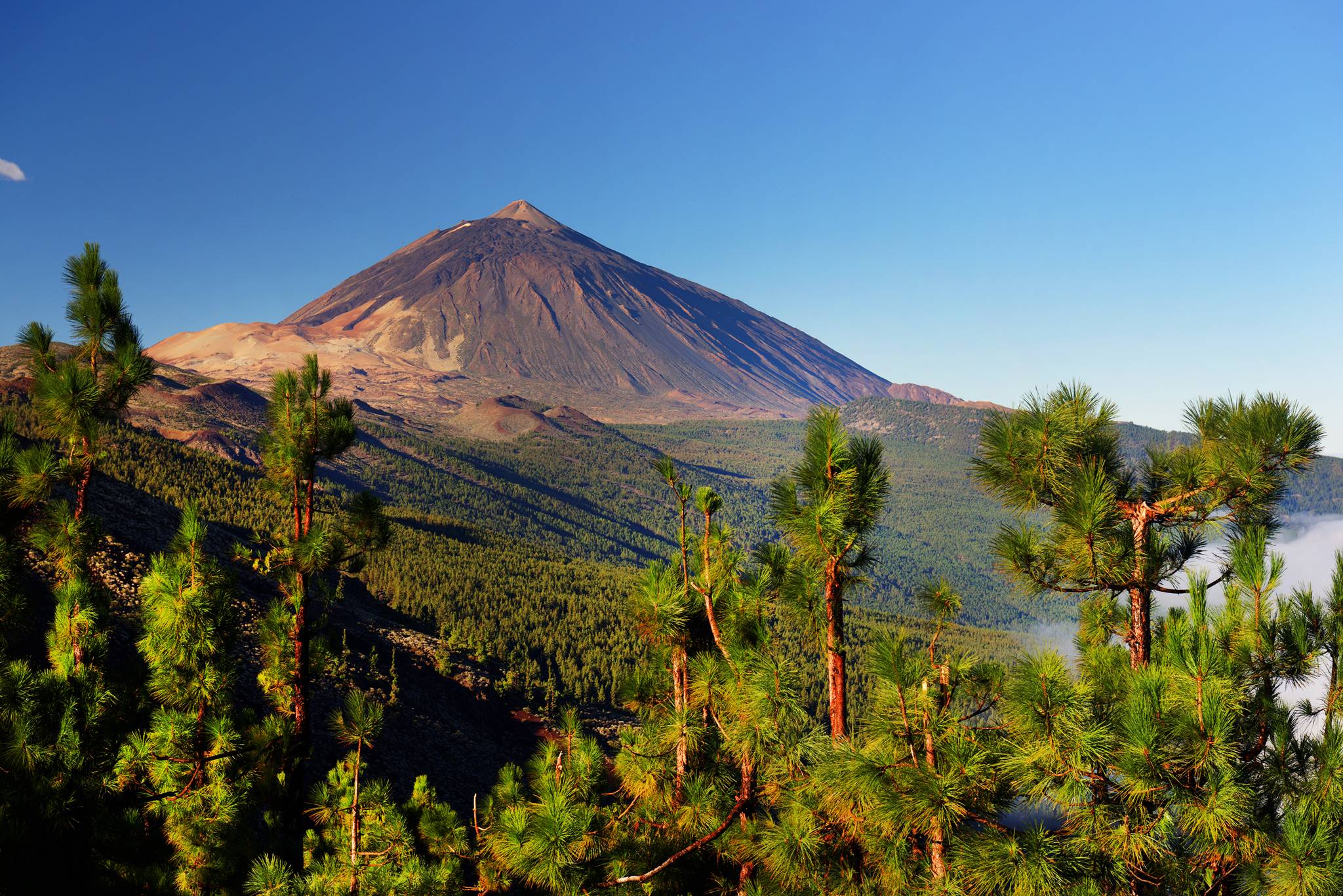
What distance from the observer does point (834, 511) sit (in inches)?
218

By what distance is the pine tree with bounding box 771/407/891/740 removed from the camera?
18.5ft

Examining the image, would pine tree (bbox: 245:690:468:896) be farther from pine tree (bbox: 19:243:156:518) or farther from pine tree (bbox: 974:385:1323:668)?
pine tree (bbox: 974:385:1323:668)

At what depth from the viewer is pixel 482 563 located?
94.0 metres

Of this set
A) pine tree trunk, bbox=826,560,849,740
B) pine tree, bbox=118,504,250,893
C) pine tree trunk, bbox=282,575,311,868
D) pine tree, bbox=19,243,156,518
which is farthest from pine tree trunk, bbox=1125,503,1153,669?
pine tree, bbox=19,243,156,518

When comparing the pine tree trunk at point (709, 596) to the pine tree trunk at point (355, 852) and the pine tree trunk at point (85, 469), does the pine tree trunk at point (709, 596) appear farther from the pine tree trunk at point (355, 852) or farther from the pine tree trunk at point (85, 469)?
the pine tree trunk at point (85, 469)

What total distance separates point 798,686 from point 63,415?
8.91m

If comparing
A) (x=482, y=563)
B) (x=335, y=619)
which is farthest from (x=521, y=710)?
(x=482, y=563)

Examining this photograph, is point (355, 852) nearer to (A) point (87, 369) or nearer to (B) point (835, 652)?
(B) point (835, 652)

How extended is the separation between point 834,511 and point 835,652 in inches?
46.0

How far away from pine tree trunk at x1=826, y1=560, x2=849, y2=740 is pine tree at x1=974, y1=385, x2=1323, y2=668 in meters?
2.20

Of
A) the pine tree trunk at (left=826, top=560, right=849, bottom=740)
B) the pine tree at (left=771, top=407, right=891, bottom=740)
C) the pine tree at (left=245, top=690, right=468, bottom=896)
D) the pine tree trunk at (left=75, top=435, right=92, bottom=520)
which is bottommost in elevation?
the pine tree at (left=245, top=690, right=468, bottom=896)

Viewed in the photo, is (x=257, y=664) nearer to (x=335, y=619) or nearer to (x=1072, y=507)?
(x=335, y=619)

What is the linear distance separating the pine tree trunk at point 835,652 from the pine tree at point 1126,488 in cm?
220

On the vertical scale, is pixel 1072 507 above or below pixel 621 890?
above
